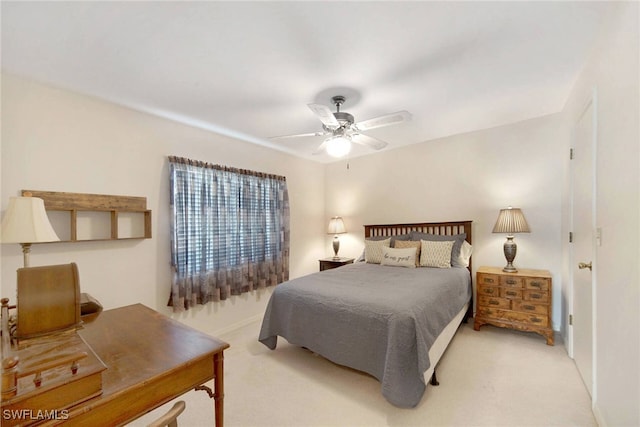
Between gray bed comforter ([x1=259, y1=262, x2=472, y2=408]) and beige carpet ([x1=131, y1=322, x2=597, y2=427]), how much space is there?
0.64ft

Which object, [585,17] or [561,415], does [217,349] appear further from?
[585,17]

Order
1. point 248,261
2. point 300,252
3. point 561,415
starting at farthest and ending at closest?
point 300,252 < point 248,261 < point 561,415

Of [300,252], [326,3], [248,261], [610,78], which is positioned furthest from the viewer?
[300,252]

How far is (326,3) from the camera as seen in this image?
4.76ft

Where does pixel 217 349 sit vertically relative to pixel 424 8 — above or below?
below

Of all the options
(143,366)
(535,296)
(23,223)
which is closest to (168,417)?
(143,366)

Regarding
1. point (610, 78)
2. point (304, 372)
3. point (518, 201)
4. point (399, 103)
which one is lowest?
point (304, 372)

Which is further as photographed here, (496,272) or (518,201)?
(518,201)

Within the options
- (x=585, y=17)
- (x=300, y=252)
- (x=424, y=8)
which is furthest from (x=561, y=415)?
(x=300, y=252)

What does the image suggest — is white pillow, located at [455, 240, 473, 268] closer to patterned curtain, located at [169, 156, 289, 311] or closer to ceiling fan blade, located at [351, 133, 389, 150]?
ceiling fan blade, located at [351, 133, 389, 150]

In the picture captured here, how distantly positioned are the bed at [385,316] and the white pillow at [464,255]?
0.04 feet

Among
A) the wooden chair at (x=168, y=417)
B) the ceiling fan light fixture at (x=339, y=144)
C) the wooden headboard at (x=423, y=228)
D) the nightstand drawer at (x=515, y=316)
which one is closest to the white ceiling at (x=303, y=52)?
the ceiling fan light fixture at (x=339, y=144)

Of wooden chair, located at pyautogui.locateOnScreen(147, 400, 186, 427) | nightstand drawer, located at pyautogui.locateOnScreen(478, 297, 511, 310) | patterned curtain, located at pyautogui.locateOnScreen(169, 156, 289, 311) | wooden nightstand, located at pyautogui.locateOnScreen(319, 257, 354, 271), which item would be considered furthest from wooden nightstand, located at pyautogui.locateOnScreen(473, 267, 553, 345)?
wooden chair, located at pyautogui.locateOnScreen(147, 400, 186, 427)

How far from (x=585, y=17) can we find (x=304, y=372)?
10.3ft
